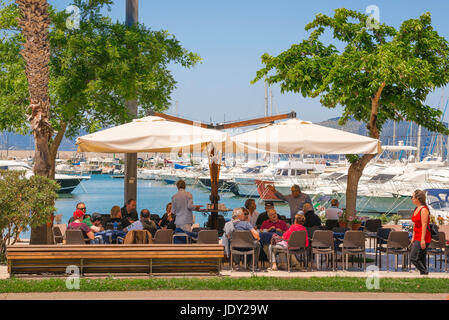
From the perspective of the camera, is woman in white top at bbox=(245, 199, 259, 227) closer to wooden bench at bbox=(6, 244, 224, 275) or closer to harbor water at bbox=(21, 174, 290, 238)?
wooden bench at bbox=(6, 244, 224, 275)

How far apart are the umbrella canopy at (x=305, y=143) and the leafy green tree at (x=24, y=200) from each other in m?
3.80

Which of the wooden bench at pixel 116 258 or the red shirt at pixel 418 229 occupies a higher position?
the red shirt at pixel 418 229

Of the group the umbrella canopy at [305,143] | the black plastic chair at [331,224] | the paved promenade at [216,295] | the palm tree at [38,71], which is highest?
the palm tree at [38,71]

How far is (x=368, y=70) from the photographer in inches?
521

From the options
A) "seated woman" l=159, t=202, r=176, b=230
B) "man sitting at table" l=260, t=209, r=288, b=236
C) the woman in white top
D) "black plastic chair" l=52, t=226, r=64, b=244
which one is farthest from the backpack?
"black plastic chair" l=52, t=226, r=64, b=244

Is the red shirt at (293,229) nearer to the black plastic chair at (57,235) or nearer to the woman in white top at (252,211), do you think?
the woman in white top at (252,211)

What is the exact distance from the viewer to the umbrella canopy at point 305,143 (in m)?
10.5

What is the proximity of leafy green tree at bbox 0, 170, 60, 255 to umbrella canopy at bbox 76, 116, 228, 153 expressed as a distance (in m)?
1.12

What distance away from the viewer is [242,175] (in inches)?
2470

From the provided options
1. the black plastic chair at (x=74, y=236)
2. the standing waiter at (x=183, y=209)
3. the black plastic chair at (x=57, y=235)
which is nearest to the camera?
the black plastic chair at (x=74, y=236)

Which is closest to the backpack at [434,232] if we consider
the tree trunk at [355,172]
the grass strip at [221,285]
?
the grass strip at [221,285]

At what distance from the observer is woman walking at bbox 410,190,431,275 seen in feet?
33.3
